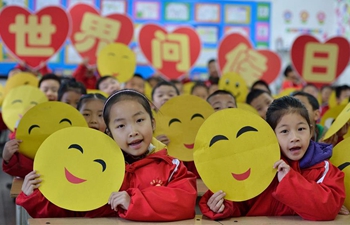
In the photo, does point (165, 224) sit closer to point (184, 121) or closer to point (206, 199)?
point (206, 199)

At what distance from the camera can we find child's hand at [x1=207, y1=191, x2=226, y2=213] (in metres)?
1.87

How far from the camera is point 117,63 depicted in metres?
5.28

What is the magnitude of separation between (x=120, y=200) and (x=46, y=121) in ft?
2.88

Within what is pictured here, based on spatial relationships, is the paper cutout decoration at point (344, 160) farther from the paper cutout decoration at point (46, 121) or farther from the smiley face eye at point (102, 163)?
the paper cutout decoration at point (46, 121)

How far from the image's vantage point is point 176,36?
6434 millimetres

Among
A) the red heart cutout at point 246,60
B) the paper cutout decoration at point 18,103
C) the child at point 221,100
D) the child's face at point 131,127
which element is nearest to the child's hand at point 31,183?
the child's face at point 131,127

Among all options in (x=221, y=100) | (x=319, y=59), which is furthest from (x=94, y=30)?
(x=221, y=100)

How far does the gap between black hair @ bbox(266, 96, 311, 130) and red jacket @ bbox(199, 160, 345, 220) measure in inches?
7.3

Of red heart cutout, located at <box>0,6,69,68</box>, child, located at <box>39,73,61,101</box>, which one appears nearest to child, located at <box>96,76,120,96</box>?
child, located at <box>39,73,61,101</box>

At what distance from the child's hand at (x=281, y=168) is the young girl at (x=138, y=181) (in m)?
0.31

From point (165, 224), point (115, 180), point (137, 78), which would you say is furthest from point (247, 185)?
point (137, 78)

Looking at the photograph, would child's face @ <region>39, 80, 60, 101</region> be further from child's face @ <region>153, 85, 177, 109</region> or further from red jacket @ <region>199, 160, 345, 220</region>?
red jacket @ <region>199, 160, 345, 220</region>

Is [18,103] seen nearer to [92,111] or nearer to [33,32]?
[92,111]

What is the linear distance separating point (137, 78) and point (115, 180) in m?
Result: 3.41
